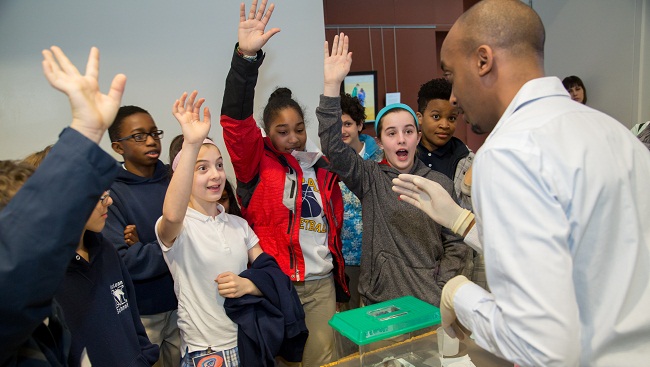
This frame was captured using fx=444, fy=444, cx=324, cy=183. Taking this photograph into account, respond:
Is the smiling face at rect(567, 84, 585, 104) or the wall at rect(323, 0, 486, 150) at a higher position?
the wall at rect(323, 0, 486, 150)

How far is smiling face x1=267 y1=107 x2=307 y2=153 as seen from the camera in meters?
2.15

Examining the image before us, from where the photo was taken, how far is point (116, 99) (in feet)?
2.66

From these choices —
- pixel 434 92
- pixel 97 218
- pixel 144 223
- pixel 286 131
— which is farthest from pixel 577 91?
pixel 97 218

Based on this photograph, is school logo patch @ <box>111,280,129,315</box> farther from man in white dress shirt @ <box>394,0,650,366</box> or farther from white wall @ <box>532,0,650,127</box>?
white wall @ <box>532,0,650,127</box>

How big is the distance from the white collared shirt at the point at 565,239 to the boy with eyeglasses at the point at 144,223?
1.34m

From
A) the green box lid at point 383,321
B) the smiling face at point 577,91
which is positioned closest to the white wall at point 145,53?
the green box lid at point 383,321

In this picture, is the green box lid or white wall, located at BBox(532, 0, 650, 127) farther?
white wall, located at BBox(532, 0, 650, 127)

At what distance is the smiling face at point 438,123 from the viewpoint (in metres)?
2.63

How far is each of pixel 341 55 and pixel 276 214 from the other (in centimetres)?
78

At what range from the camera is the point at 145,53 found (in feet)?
8.91

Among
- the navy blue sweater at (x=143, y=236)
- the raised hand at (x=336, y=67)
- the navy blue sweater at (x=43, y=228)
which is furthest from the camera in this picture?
the raised hand at (x=336, y=67)

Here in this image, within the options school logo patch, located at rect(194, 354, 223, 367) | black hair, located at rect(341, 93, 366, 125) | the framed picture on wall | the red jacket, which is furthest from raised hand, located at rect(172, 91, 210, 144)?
the framed picture on wall

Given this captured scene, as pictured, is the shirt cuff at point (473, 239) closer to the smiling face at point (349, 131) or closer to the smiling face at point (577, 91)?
the smiling face at point (349, 131)

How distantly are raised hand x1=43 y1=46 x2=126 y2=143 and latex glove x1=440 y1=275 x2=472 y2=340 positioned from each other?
834 millimetres
